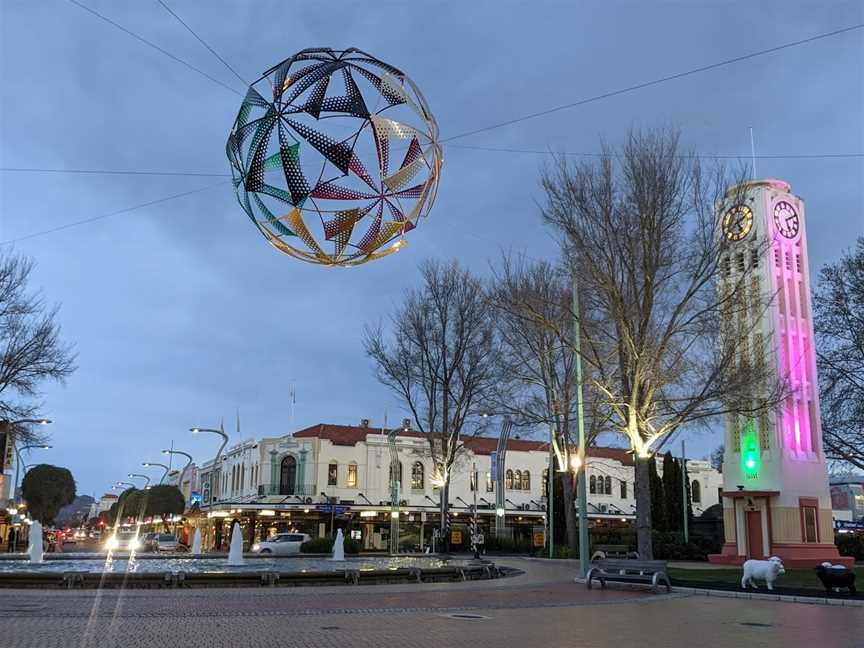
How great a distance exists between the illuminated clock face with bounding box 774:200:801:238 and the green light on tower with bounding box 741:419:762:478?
8.87m

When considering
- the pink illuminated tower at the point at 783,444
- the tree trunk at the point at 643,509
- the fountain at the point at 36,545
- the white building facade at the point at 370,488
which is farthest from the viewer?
the white building facade at the point at 370,488

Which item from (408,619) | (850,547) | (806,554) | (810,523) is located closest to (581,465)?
(408,619)

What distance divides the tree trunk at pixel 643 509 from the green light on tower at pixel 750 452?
1426 cm

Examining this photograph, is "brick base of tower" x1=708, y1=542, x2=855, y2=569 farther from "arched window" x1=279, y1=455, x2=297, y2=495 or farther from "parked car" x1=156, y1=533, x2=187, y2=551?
"arched window" x1=279, y1=455, x2=297, y2=495

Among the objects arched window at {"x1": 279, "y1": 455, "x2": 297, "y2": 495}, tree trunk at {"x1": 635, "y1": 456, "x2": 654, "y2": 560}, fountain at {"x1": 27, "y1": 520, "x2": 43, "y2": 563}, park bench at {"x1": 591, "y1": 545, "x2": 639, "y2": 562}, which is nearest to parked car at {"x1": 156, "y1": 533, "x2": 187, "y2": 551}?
arched window at {"x1": 279, "y1": 455, "x2": 297, "y2": 495}

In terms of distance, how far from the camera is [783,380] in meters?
28.4

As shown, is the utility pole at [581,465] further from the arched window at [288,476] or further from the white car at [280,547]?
the arched window at [288,476]

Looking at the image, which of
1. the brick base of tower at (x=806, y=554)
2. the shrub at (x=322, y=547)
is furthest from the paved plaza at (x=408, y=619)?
the shrub at (x=322, y=547)

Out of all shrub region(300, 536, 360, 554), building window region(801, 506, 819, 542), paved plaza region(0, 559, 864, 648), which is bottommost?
shrub region(300, 536, 360, 554)

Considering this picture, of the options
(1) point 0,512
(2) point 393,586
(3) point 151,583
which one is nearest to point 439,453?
(2) point 393,586

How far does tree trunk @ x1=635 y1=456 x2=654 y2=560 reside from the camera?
2239 cm

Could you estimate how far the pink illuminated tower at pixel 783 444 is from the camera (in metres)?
34.0

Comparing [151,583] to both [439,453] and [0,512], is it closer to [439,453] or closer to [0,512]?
[439,453]

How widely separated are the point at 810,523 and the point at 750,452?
3.77m
